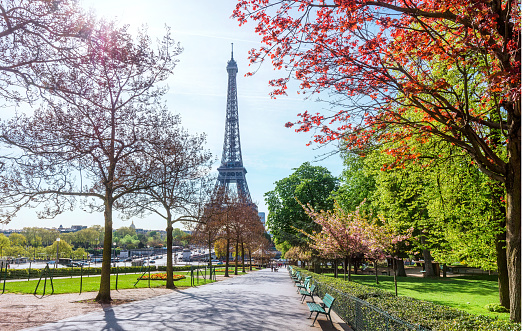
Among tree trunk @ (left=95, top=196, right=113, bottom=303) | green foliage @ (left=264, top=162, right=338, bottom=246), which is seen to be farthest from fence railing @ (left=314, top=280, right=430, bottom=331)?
green foliage @ (left=264, top=162, right=338, bottom=246)

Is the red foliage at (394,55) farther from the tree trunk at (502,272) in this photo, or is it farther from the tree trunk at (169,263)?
the tree trunk at (169,263)

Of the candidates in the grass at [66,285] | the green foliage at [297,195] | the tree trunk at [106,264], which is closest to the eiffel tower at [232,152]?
the green foliage at [297,195]

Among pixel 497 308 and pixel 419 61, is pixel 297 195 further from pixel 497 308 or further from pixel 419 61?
pixel 419 61

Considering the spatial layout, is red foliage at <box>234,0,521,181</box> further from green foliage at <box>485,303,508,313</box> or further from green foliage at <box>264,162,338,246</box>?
green foliage at <box>264,162,338,246</box>

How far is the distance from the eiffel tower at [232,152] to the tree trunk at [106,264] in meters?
66.3

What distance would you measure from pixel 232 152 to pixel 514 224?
87.3m

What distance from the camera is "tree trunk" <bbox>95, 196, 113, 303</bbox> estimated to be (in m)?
16.3

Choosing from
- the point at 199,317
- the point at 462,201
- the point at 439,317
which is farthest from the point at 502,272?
the point at 199,317

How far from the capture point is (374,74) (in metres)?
8.70

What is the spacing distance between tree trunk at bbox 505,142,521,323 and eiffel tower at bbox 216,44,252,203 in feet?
251

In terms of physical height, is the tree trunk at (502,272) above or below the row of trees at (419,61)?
below

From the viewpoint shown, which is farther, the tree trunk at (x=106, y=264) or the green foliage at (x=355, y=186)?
the green foliage at (x=355, y=186)

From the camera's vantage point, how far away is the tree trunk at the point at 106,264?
642 inches

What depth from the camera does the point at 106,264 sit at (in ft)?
55.8
